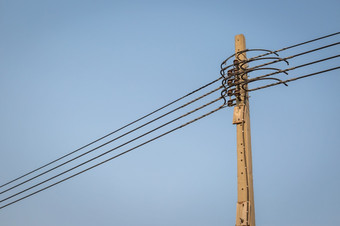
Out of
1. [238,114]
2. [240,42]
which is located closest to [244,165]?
[238,114]

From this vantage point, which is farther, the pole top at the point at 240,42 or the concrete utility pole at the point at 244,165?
the pole top at the point at 240,42

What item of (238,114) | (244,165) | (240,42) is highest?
(240,42)

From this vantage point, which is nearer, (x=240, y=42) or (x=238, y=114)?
(x=238, y=114)

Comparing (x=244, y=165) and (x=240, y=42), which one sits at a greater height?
(x=240, y=42)

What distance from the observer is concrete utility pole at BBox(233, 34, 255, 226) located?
7.04 m

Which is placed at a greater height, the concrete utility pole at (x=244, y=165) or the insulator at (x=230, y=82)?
the insulator at (x=230, y=82)

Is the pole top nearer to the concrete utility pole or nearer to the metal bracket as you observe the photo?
the concrete utility pole

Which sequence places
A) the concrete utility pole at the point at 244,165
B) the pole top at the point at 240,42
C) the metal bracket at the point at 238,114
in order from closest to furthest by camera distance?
the concrete utility pole at the point at 244,165 < the metal bracket at the point at 238,114 < the pole top at the point at 240,42

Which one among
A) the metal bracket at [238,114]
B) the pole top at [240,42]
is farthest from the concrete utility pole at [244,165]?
the pole top at [240,42]

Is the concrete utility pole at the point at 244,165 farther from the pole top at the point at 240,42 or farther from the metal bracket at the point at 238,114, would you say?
the pole top at the point at 240,42

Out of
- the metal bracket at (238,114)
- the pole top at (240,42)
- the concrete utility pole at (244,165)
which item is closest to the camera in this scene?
the concrete utility pole at (244,165)

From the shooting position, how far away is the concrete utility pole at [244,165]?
7039 mm

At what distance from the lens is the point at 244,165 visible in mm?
7465

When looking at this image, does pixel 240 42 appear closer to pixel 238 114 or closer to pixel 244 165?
pixel 238 114
